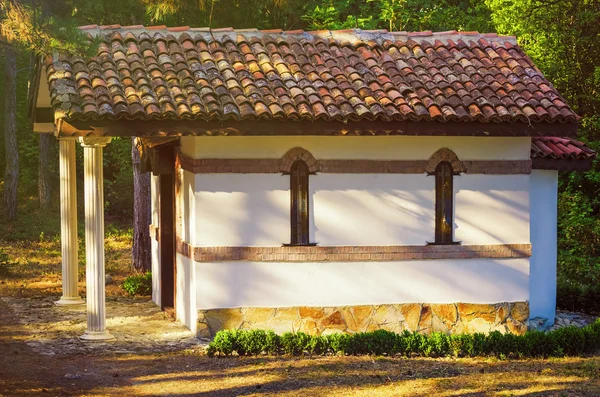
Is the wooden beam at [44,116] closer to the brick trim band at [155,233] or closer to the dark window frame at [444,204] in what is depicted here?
the brick trim band at [155,233]

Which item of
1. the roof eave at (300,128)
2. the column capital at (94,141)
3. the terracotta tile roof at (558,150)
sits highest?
the roof eave at (300,128)

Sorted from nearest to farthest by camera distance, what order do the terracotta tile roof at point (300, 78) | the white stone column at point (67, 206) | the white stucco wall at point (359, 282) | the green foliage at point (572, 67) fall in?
the terracotta tile roof at point (300, 78) → the white stucco wall at point (359, 282) → the white stone column at point (67, 206) → the green foliage at point (572, 67)

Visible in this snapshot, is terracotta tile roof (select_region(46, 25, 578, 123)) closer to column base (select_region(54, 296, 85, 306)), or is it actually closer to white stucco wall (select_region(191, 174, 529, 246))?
white stucco wall (select_region(191, 174, 529, 246))

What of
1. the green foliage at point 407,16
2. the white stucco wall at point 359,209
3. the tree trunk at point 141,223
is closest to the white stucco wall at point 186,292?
the white stucco wall at point 359,209

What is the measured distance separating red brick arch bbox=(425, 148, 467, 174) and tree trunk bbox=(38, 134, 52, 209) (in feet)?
60.8

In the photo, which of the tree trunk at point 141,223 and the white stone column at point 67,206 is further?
the tree trunk at point 141,223

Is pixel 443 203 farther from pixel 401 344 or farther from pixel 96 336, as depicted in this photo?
pixel 96 336

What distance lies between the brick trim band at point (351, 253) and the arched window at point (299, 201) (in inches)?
7.8

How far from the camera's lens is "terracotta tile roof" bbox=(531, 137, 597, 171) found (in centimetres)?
1576

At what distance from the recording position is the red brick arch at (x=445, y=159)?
14.8 metres

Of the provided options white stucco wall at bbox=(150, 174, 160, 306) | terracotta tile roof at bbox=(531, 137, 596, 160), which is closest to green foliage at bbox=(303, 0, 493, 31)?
white stucco wall at bbox=(150, 174, 160, 306)

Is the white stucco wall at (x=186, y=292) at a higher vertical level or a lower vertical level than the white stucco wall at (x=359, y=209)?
lower

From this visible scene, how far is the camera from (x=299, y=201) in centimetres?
1447

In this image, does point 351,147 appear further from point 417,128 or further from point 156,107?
point 156,107
